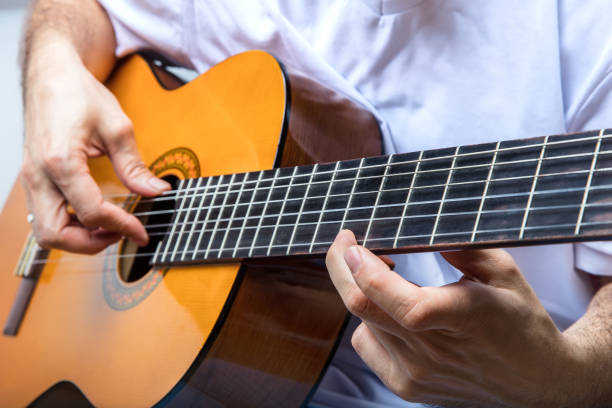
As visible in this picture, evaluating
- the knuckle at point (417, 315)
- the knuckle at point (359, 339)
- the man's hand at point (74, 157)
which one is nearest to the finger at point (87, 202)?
the man's hand at point (74, 157)

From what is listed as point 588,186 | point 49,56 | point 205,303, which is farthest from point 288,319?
point 49,56

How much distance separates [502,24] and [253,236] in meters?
0.44

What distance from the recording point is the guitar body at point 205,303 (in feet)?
2.31

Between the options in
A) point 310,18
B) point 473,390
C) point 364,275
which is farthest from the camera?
point 310,18

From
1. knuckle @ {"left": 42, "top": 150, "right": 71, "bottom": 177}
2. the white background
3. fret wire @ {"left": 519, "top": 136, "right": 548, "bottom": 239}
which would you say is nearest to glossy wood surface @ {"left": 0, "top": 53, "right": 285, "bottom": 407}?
knuckle @ {"left": 42, "top": 150, "right": 71, "bottom": 177}

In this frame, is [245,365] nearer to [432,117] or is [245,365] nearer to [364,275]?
[364,275]

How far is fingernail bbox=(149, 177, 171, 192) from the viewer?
32.7 inches

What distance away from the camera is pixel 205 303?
704 millimetres

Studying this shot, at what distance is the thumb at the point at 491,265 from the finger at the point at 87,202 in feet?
1.55

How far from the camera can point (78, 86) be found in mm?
954

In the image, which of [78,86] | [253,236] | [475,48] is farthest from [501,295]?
[78,86]

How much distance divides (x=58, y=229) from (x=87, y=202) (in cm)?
9

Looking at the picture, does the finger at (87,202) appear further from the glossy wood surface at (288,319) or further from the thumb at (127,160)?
the glossy wood surface at (288,319)

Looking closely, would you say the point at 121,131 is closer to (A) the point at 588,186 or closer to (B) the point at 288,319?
(B) the point at 288,319
